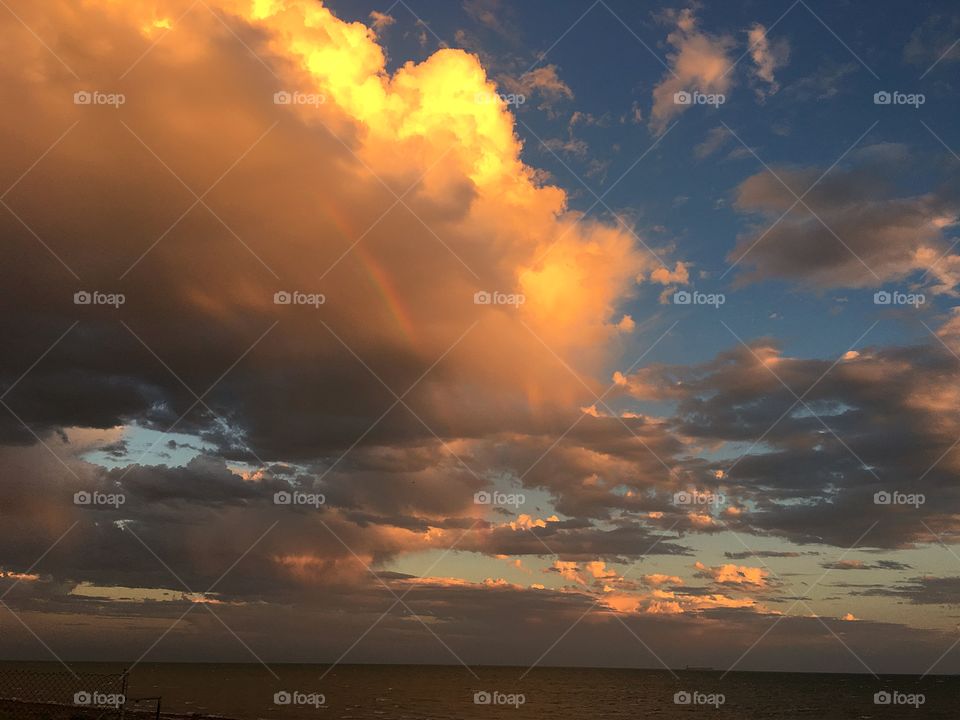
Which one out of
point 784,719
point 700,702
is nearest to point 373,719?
point 784,719

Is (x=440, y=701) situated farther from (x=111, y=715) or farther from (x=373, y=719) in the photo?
(x=111, y=715)

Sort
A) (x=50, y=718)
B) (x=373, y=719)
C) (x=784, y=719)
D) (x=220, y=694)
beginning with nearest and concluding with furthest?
(x=50, y=718) → (x=373, y=719) → (x=784, y=719) → (x=220, y=694)

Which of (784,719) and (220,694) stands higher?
(220,694)

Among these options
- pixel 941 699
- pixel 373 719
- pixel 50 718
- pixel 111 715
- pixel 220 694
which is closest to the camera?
pixel 50 718

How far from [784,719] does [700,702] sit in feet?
131

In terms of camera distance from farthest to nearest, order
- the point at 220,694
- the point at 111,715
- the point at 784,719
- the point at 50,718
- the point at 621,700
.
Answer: the point at 621,700, the point at 220,694, the point at 784,719, the point at 111,715, the point at 50,718

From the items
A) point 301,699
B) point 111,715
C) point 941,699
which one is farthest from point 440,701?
point 941,699

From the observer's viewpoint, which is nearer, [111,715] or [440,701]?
[111,715]

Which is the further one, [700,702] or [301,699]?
[700,702]

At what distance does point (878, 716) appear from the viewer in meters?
120

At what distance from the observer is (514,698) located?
429 feet

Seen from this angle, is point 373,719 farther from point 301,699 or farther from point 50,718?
point 50,718

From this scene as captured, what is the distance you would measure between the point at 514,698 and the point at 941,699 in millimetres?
98031

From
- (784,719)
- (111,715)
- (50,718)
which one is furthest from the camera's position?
(784,719)
